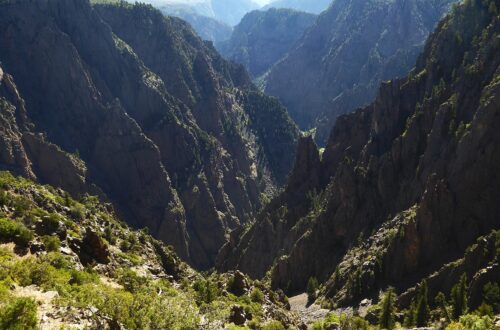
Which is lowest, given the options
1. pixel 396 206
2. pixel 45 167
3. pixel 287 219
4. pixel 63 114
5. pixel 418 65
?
pixel 396 206

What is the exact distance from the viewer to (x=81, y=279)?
37.8 meters

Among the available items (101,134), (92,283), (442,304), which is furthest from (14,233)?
(101,134)

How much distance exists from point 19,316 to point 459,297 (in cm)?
4943

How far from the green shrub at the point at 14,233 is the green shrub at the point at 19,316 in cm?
1666

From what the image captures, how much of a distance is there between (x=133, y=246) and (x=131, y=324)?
99.0 ft

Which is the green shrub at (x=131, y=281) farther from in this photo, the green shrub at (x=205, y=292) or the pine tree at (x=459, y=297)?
the pine tree at (x=459, y=297)

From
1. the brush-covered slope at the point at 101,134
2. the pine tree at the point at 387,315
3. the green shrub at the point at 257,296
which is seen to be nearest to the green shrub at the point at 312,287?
the pine tree at the point at 387,315

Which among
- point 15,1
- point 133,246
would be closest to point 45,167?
point 15,1

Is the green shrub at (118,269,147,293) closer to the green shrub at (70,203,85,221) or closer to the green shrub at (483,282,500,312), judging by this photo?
the green shrub at (70,203,85,221)

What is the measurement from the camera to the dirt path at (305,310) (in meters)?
75.4

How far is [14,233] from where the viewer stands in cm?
4056

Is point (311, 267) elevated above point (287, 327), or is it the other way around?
point (311, 267)

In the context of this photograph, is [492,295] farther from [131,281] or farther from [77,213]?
[77,213]

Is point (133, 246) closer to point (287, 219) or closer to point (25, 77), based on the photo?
point (287, 219)
